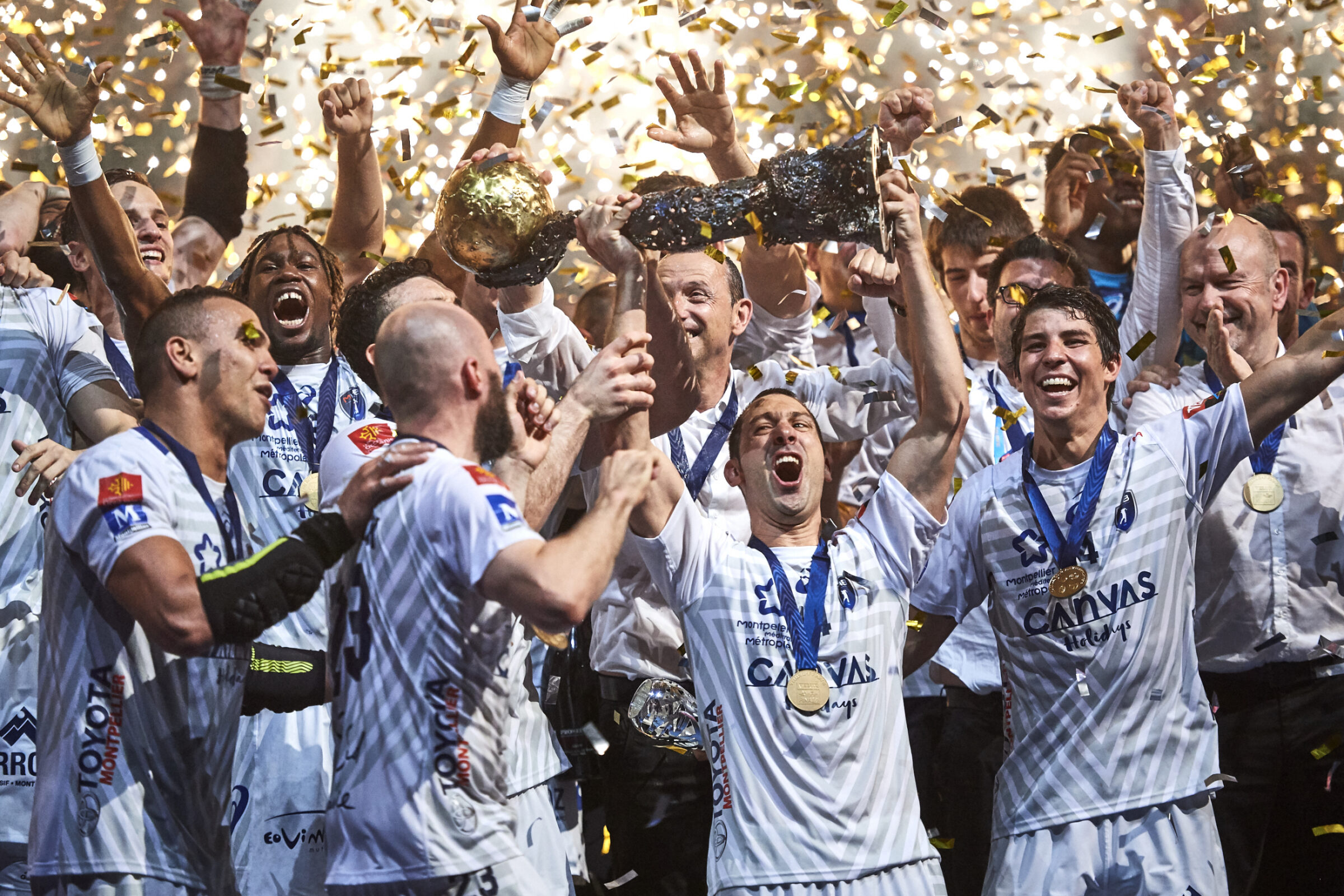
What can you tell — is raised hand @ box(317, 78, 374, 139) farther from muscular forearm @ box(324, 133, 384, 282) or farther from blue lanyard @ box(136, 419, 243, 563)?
blue lanyard @ box(136, 419, 243, 563)

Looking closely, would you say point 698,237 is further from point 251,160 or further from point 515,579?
point 251,160

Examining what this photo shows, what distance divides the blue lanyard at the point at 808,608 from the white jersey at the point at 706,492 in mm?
582

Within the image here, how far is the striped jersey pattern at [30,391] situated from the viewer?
467 cm

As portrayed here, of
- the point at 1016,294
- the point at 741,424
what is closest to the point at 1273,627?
the point at 1016,294

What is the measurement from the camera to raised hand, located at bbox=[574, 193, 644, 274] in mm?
3891

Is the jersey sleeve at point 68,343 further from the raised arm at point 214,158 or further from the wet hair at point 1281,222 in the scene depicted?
the wet hair at point 1281,222

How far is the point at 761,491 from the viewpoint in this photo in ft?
14.2

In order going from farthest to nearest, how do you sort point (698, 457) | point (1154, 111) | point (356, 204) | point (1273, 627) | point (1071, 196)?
point (1071, 196) → point (356, 204) → point (1154, 111) → point (698, 457) → point (1273, 627)

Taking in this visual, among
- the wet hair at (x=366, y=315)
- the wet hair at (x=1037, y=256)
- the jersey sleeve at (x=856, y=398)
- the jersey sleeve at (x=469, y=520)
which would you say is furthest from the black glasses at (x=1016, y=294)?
the jersey sleeve at (x=469, y=520)

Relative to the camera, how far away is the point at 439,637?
2.99 m

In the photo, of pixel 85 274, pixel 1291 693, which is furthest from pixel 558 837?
pixel 85 274

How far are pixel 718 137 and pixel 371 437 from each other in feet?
6.17

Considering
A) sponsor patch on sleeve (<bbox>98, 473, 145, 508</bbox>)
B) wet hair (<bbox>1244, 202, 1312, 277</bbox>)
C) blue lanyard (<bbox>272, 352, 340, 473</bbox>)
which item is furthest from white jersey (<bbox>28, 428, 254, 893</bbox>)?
wet hair (<bbox>1244, 202, 1312, 277</bbox>)

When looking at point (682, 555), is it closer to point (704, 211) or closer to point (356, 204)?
point (704, 211)
